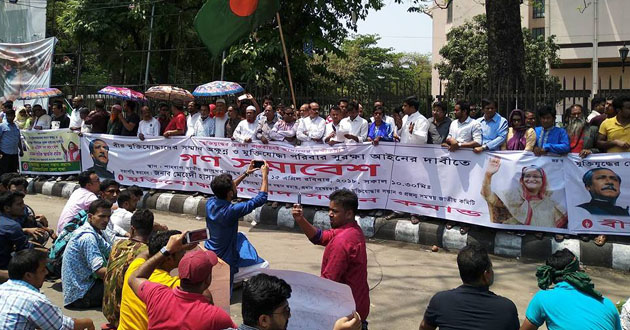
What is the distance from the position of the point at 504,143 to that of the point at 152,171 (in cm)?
675

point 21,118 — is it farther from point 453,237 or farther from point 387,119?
point 453,237

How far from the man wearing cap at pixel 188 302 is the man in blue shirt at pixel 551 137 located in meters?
5.55

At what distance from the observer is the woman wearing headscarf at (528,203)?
7.55m

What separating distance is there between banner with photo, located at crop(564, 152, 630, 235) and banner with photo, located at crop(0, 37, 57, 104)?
14.2 meters

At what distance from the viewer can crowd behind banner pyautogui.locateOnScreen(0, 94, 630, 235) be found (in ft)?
24.5

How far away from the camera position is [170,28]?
2070cm

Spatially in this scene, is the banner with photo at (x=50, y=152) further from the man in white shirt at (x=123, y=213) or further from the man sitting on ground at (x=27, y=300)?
the man sitting on ground at (x=27, y=300)

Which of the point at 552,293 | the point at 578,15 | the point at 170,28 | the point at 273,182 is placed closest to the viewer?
the point at 552,293

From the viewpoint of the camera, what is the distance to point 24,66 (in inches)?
672

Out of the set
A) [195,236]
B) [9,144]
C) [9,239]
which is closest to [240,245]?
[9,239]

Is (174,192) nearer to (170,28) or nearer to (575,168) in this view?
(575,168)

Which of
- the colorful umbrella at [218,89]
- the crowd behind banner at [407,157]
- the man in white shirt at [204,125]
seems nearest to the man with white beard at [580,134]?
the crowd behind banner at [407,157]

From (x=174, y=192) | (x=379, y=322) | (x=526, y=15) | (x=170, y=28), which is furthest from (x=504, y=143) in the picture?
(x=526, y=15)

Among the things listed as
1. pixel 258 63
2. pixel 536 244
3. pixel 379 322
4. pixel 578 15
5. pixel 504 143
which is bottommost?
pixel 379 322
